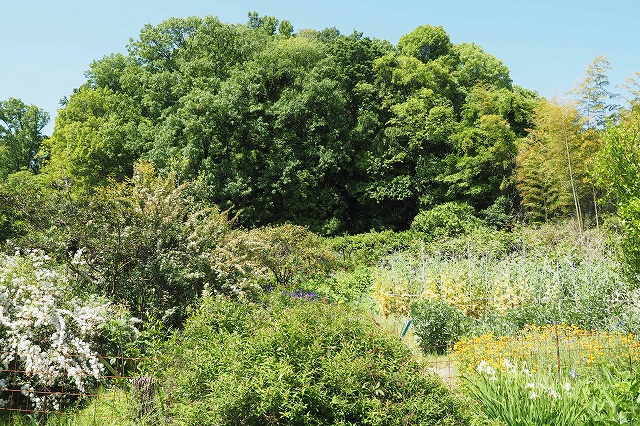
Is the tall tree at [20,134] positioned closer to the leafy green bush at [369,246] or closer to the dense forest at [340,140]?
the dense forest at [340,140]

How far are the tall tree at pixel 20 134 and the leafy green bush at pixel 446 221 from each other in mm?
21547

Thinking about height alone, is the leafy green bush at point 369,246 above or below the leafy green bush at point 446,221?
below

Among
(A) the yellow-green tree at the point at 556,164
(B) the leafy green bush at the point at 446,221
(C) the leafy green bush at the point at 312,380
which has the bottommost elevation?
(C) the leafy green bush at the point at 312,380

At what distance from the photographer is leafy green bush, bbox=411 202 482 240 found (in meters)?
19.0

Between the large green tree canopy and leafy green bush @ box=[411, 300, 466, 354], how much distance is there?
13.5 metres

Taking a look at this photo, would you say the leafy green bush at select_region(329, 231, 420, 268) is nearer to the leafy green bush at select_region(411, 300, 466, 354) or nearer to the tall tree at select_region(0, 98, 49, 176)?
the leafy green bush at select_region(411, 300, 466, 354)

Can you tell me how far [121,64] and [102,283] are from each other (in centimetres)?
2097

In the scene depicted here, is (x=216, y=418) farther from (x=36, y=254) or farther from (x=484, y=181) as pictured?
(x=484, y=181)

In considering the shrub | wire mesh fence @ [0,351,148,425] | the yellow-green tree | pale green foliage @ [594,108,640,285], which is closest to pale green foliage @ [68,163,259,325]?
wire mesh fence @ [0,351,148,425]

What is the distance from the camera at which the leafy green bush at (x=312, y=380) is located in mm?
3289

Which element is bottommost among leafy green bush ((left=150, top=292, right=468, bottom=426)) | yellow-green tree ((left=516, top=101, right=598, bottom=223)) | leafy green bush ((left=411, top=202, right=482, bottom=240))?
leafy green bush ((left=150, top=292, right=468, bottom=426))

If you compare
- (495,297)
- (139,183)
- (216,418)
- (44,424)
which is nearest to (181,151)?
(139,183)

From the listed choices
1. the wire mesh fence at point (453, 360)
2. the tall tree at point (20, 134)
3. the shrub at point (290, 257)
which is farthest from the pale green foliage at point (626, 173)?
the tall tree at point (20, 134)

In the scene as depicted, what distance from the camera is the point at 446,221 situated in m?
19.5
